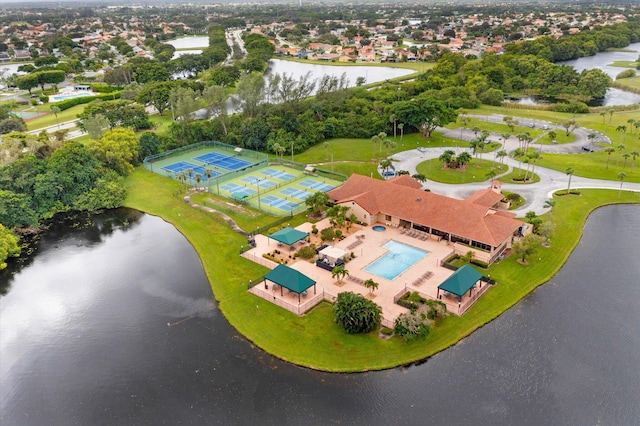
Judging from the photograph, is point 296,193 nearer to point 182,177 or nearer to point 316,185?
point 316,185

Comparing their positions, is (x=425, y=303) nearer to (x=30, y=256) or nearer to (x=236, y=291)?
(x=236, y=291)

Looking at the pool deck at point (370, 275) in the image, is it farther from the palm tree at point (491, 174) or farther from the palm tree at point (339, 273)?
the palm tree at point (491, 174)

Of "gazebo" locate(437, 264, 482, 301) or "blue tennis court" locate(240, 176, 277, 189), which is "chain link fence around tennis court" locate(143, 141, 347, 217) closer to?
"blue tennis court" locate(240, 176, 277, 189)

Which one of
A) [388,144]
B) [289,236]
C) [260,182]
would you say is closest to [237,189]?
[260,182]

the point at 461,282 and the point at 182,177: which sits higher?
the point at 182,177

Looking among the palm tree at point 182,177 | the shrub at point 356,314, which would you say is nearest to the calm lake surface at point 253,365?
the shrub at point 356,314

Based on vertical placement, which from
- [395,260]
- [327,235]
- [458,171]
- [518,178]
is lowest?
[518,178]
